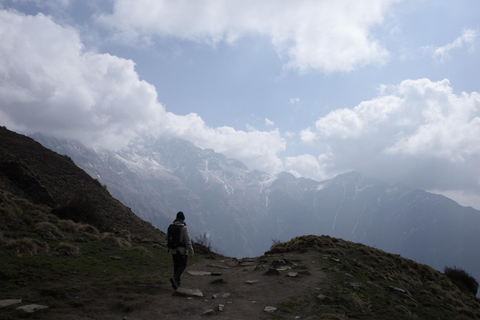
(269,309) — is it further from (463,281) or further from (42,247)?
(463,281)

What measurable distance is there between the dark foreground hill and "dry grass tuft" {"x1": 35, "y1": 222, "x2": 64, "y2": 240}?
6 centimetres

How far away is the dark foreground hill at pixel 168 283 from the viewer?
8.91 m

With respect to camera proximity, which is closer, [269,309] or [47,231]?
[269,309]

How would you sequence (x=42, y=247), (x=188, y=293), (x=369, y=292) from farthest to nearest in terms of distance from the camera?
(x=369, y=292) < (x=42, y=247) < (x=188, y=293)

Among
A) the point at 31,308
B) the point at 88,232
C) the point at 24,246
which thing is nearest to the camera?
the point at 31,308

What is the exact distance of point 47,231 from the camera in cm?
1625

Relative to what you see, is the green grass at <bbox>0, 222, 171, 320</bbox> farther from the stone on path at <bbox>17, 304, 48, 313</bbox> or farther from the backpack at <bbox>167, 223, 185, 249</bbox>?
the backpack at <bbox>167, 223, 185, 249</bbox>

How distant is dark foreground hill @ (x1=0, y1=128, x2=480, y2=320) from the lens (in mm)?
8906

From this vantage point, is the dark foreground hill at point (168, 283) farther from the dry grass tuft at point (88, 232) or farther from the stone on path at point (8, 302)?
the dry grass tuft at point (88, 232)

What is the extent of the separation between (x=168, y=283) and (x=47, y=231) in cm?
876

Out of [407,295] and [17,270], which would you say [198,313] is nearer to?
[17,270]

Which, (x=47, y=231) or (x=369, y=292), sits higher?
(x=47, y=231)

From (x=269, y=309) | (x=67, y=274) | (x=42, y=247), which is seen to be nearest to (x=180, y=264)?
(x=269, y=309)

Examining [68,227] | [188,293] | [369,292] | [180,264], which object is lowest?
[188,293]
